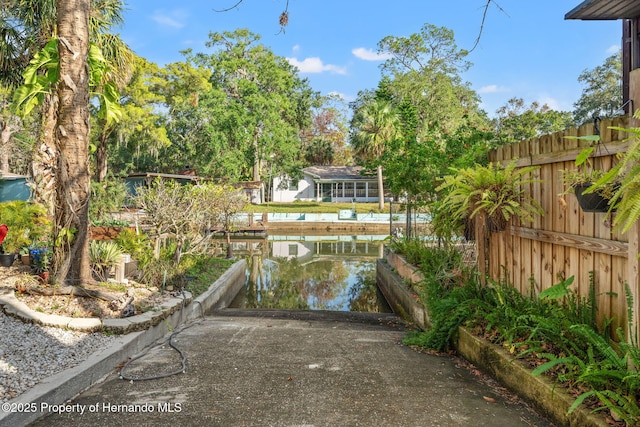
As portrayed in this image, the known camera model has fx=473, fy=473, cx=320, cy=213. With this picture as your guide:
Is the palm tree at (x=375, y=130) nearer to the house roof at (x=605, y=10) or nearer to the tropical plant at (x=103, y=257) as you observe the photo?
the house roof at (x=605, y=10)

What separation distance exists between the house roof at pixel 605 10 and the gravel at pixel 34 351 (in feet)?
23.3

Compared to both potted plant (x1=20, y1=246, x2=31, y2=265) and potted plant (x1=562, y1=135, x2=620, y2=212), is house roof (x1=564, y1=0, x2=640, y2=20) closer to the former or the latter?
potted plant (x1=562, y1=135, x2=620, y2=212)

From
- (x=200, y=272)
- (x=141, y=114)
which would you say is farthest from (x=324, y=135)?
(x=200, y=272)

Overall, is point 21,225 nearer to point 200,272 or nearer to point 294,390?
point 200,272

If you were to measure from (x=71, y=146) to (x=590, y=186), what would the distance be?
5.75 m

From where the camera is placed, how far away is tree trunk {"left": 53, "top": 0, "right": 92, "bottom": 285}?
592 cm

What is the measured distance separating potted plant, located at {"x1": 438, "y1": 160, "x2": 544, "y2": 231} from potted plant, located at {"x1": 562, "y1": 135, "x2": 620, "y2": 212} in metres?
0.83

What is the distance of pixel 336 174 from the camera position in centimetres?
4541

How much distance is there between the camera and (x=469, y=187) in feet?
16.4

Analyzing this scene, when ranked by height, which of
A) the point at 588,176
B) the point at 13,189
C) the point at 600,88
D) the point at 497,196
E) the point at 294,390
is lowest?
the point at 294,390

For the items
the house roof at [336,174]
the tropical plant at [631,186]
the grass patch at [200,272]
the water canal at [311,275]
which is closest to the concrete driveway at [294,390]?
the tropical plant at [631,186]

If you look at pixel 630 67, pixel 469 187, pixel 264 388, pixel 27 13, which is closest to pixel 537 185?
pixel 469 187

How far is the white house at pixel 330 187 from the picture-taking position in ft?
147

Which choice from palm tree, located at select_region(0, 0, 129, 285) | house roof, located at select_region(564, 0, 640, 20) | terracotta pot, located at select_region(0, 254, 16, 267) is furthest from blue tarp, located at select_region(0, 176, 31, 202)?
house roof, located at select_region(564, 0, 640, 20)
